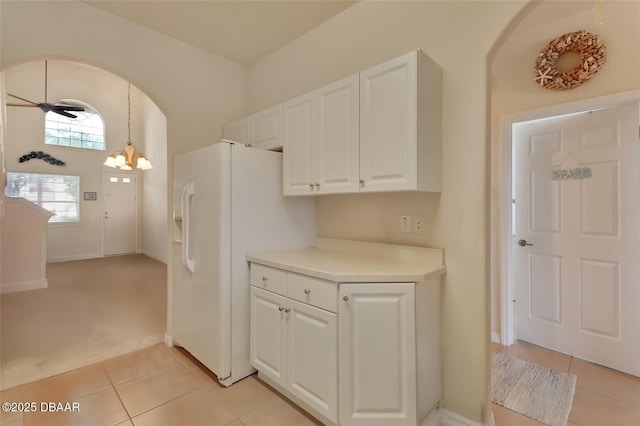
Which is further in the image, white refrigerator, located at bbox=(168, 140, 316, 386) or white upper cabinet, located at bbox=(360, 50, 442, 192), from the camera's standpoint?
white refrigerator, located at bbox=(168, 140, 316, 386)

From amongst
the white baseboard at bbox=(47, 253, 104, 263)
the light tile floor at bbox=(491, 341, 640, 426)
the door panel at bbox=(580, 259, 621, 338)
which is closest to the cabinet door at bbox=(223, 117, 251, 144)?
the light tile floor at bbox=(491, 341, 640, 426)

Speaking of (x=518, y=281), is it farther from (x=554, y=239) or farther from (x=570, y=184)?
(x=570, y=184)

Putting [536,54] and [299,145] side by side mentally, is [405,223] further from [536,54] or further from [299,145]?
[536,54]

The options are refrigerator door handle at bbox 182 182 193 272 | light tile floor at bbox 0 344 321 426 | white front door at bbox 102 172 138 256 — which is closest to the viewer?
light tile floor at bbox 0 344 321 426

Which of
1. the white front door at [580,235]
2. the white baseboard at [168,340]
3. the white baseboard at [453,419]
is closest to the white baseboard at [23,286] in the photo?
the white baseboard at [168,340]

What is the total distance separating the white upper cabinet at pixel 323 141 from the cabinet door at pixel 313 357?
0.83m

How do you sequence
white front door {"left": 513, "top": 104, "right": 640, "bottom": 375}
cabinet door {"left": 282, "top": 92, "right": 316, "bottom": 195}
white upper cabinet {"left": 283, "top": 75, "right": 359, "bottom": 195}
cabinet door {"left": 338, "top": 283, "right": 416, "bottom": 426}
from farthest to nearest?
white front door {"left": 513, "top": 104, "right": 640, "bottom": 375} → cabinet door {"left": 282, "top": 92, "right": 316, "bottom": 195} → white upper cabinet {"left": 283, "top": 75, "right": 359, "bottom": 195} → cabinet door {"left": 338, "top": 283, "right": 416, "bottom": 426}

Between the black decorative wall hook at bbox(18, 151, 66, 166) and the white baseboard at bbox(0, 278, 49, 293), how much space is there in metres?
3.40

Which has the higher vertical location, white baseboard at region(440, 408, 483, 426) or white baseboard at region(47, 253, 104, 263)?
white baseboard at region(47, 253, 104, 263)

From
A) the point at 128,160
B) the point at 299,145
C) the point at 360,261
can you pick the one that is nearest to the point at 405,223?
the point at 360,261

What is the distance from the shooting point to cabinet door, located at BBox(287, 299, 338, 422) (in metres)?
1.60

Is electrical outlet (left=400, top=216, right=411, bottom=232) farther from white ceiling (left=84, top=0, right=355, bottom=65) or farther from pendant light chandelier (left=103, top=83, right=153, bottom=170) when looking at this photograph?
pendant light chandelier (left=103, top=83, right=153, bottom=170)

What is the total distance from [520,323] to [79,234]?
8.88 metres

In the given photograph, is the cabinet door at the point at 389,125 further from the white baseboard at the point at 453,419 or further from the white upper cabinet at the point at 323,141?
the white baseboard at the point at 453,419
